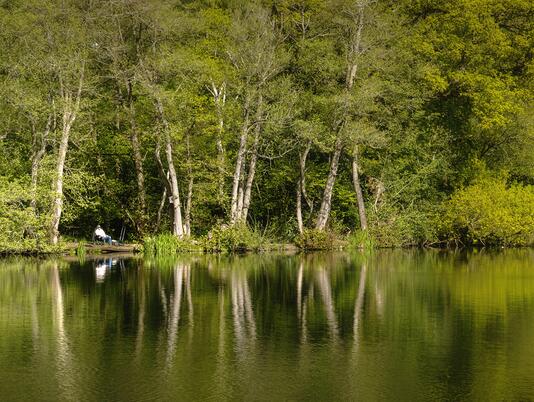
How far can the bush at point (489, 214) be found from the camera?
50625mm

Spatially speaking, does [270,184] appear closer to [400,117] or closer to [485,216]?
[400,117]

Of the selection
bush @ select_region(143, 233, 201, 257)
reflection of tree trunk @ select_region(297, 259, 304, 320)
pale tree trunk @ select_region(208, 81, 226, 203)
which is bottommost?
reflection of tree trunk @ select_region(297, 259, 304, 320)

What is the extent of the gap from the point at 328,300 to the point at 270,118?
23.4 meters

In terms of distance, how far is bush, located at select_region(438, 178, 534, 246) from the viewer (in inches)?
1993

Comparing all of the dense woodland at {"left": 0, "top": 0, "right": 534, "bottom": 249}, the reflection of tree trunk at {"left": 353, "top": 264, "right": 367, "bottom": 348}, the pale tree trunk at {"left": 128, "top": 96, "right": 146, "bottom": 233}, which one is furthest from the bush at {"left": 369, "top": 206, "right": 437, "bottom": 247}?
the reflection of tree trunk at {"left": 353, "top": 264, "right": 367, "bottom": 348}

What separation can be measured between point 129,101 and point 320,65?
1037cm

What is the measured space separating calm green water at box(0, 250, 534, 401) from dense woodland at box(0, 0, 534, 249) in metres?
14.0

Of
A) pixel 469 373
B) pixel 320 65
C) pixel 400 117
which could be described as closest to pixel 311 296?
pixel 469 373

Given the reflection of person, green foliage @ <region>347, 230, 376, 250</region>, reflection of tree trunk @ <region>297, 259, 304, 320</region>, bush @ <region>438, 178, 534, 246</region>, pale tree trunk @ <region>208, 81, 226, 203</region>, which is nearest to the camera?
reflection of tree trunk @ <region>297, 259, 304, 320</region>

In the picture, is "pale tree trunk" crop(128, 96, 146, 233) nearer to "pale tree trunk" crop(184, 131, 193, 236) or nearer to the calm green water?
"pale tree trunk" crop(184, 131, 193, 236)

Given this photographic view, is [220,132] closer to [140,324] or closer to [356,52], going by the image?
[356,52]

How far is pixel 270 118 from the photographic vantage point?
46938mm

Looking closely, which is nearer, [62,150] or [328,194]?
[62,150]

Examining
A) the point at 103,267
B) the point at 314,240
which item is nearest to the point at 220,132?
the point at 314,240
